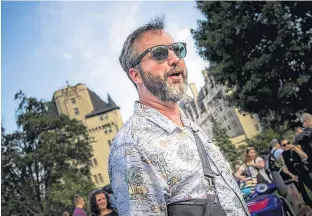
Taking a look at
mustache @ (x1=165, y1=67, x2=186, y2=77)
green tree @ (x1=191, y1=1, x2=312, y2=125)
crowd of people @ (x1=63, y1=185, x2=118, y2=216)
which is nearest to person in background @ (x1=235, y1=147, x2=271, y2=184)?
crowd of people @ (x1=63, y1=185, x2=118, y2=216)

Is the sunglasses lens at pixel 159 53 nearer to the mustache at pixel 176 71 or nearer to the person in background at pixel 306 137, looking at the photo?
the mustache at pixel 176 71

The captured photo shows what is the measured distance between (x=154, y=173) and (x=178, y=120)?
18.9 inches

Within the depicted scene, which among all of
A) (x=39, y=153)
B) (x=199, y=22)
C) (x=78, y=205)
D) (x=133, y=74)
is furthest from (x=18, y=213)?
(x=133, y=74)

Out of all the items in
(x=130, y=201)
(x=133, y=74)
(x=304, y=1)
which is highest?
(x=304, y=1)

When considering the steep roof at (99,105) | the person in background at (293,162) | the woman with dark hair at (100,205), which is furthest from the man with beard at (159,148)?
the steep roof at (99,105)

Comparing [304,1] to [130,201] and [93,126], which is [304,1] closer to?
[130,201]

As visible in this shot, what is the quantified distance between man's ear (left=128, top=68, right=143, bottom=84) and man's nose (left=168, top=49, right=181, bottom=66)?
6.7 inches

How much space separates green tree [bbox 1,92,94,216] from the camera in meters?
32.9

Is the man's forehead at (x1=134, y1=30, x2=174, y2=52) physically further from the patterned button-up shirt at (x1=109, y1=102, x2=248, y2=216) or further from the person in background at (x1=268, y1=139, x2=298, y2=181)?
the person in background at (x1=268, y1=139, x2=298, y2=181)

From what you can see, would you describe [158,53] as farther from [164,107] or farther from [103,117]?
[103,117]

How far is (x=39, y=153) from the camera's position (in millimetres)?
33594

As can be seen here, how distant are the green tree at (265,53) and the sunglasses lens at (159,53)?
16388 mm

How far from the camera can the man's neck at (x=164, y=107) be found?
5.66 ft

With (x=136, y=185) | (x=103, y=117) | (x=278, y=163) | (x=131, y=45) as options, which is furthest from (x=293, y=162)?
(x=103, y=117)
